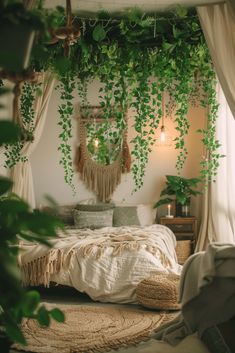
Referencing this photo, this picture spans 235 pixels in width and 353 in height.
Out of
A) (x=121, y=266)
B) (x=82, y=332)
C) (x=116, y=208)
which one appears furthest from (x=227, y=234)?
(x=82, y=332)

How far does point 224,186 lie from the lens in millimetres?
5398

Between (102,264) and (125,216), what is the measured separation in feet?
4.85

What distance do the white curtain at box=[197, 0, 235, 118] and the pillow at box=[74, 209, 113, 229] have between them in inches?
111

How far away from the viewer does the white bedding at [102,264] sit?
3986 mm

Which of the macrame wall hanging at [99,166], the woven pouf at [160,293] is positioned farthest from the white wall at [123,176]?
the woven pouf at [160,293]

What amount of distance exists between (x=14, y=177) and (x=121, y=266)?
70.9 inches

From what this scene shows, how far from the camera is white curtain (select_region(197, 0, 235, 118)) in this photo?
2867mm

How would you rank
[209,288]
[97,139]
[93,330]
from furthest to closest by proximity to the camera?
[97,139], [93,330], [209,288]

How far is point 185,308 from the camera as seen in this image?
7.29 feet

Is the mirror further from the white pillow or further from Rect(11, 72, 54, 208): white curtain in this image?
Rect(11, 72, 54, 208): white curtain

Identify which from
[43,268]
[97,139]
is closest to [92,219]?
[97,139]

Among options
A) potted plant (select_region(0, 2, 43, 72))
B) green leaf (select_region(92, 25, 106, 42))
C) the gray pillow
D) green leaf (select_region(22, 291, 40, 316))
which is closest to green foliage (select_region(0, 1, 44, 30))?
potted plant (select_region(0, 2, 43, 72))

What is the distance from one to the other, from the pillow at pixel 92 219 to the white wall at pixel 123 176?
0.64 metres

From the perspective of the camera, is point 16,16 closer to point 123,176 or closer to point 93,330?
point 93,330
